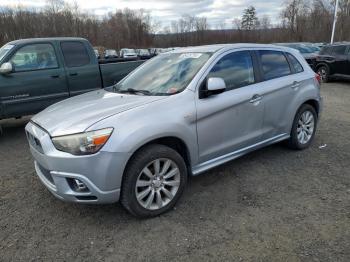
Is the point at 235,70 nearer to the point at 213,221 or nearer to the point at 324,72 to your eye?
the point at 213,221

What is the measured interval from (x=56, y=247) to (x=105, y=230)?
482 millimetres

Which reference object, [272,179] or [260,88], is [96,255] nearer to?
[272,179]

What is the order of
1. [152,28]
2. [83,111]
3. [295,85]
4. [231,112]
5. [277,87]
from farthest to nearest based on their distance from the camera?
[152,28]
[295,85]
[277,87]
[231,112]
[83,111]

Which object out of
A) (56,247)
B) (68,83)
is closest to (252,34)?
(68,83)

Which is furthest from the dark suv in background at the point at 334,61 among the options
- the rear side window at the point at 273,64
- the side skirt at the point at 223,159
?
the side skirt at the point at 223,159

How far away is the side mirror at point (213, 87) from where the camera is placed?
364 cm

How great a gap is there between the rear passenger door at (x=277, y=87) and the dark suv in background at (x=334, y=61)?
930cm

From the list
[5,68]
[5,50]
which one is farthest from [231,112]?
[5,50]

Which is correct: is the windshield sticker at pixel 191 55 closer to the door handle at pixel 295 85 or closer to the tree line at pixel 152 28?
the door handle at pixel 295 85

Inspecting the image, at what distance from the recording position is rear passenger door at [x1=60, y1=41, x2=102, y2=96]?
274 inches

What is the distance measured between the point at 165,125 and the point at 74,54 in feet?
14.8

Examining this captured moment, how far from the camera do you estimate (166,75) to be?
13.6ft

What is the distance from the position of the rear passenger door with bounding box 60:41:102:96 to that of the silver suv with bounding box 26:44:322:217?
2.71 meters

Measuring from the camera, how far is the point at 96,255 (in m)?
2.99
